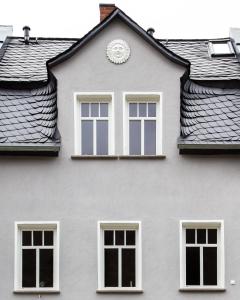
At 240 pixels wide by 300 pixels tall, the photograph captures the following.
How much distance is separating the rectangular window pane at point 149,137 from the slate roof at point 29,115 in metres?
2.44

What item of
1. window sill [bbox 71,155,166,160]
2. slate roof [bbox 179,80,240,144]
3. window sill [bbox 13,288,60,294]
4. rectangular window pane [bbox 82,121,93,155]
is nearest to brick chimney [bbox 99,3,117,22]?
slate roof [bbox 179,80,240,144]

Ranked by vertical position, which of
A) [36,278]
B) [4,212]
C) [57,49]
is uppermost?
[57,49]

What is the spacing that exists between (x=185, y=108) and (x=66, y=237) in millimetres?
4950

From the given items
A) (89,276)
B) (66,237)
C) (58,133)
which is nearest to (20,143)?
(58,133)

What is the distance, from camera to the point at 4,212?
19.5 meters

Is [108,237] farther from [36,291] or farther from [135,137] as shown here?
[135,137]

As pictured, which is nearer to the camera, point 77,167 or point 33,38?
point 77,167

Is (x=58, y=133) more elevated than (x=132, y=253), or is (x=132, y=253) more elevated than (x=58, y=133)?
(x=58, y=133)

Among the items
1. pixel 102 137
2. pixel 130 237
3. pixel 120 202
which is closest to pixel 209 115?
pixel 102 137

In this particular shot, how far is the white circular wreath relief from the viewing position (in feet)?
66.6

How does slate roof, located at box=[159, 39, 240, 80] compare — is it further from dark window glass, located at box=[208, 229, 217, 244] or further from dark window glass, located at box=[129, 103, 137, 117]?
dark window glass, located at box=[208, 229, 217, 244]

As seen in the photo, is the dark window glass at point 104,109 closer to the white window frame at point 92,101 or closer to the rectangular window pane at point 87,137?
the white window frame at point 92,101

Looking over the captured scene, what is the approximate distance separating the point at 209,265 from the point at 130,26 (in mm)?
6953

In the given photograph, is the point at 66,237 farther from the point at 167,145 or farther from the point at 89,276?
the point at 167,145
